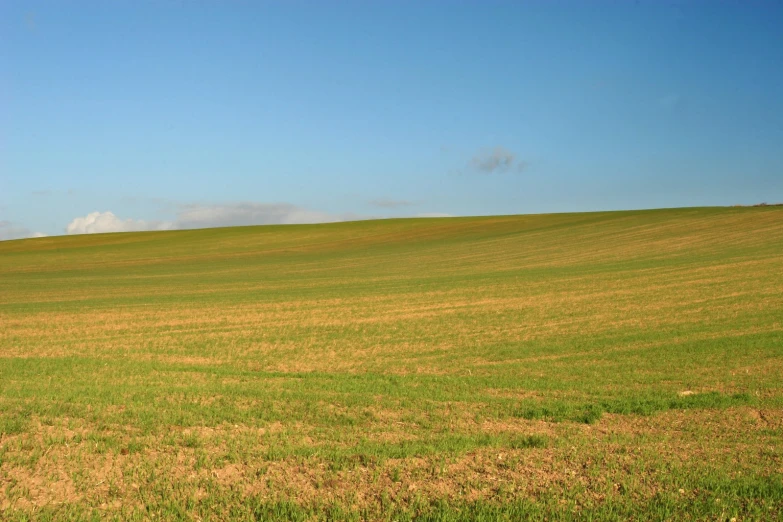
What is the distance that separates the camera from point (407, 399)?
1177 centimetres

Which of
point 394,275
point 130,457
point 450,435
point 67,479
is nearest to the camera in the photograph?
point 67,479

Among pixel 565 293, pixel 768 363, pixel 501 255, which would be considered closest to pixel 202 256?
pixel 501 255

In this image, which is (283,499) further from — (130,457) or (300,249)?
(300,249)

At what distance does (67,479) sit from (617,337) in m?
14.5

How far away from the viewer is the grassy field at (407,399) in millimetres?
7168

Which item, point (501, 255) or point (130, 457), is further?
point (501, 255)

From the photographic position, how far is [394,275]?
1532 inches

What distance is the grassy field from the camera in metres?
7.17

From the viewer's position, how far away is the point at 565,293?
27.6m

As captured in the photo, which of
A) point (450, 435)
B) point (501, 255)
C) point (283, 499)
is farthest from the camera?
point (501, 255)

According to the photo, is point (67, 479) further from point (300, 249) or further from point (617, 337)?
point (300, 249)

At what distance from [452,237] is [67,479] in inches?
2403

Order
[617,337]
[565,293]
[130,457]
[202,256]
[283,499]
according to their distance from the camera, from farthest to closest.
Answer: [202,256]
[565,293]
[617,337]
[130,457]
[283,499]

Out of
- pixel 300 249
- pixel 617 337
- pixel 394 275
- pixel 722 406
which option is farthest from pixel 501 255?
pixel 722 406
